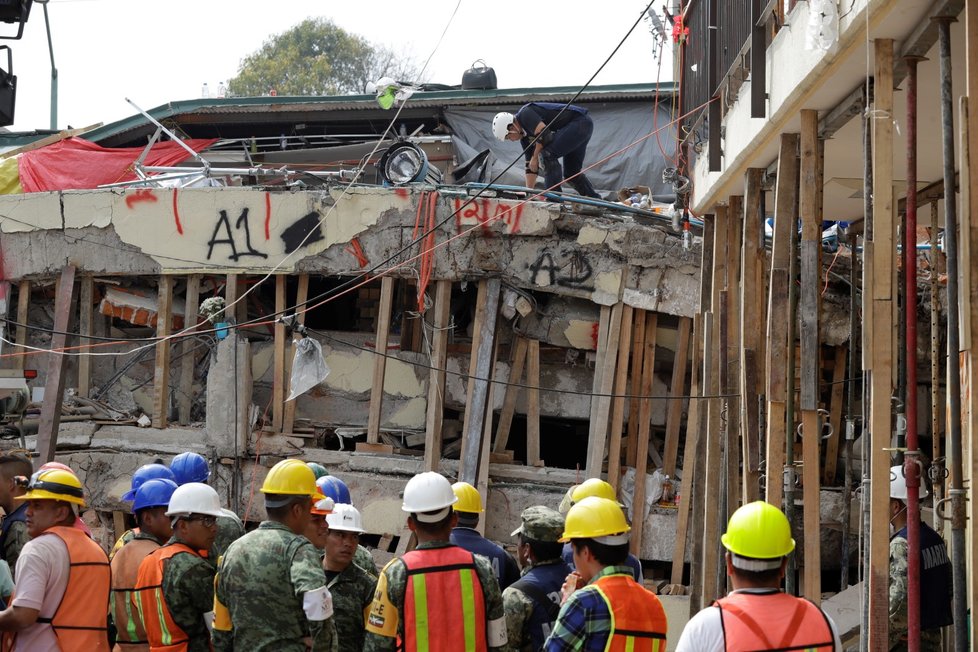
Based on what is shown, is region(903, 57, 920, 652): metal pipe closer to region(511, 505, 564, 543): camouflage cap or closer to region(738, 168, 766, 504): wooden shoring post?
region(511, 505, 564, 543): camouflage cap

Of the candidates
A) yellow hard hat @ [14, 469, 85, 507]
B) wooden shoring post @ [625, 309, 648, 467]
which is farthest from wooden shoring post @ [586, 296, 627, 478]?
yellow hard hat @ [14, 469, 85, 507]

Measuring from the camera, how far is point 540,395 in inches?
513

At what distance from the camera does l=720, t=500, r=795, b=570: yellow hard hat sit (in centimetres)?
420

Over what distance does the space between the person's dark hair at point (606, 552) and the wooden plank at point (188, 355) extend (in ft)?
31.8

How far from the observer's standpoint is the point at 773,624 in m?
4.11

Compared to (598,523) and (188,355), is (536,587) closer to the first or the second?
(598,523)

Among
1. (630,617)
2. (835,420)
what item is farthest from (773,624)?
(835,420)

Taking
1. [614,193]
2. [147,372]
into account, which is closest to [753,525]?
[147,372]

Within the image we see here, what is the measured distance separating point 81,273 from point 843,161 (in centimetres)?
892

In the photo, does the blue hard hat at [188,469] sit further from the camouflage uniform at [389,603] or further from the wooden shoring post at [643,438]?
the wooden shoring post at [643,438]

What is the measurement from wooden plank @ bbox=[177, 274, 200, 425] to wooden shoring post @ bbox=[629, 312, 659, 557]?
513 cm

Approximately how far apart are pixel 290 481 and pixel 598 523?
57.2 inches

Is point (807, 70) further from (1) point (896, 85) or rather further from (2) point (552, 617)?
(2) point (552, 617)

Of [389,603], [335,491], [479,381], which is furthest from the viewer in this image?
[479,381]
